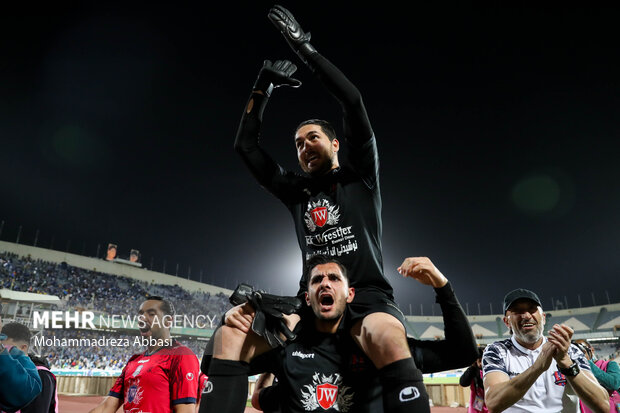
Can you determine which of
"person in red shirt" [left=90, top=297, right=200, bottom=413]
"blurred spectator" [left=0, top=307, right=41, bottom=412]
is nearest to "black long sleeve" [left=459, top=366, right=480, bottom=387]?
"person in red shirt" [left=90, top=297, right=200, bottom=413]

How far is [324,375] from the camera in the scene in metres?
2.54

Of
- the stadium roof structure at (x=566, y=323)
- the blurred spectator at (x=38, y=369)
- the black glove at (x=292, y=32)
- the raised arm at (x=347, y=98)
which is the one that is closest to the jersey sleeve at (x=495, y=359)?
the raised arm at (x=347, y=98)

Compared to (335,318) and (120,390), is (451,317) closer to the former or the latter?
(335,318)

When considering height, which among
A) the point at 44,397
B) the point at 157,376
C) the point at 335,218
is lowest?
the point at 44,397

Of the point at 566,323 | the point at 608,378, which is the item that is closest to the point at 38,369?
the point at 608,378

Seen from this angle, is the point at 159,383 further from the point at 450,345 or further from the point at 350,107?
the point at 350,107

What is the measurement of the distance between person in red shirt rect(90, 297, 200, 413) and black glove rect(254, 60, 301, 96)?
8.96 ft

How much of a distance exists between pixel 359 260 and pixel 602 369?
4.84 m

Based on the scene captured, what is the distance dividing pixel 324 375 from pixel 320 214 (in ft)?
3.54

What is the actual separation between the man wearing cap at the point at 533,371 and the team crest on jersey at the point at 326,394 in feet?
5.75

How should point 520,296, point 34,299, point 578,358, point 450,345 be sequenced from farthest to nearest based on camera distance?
point 34,299
point 520,296
point 578,358
point 450,345

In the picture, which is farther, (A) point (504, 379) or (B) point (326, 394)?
(A) point (504, 379)

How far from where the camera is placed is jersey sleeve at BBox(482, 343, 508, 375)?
12.8 ft

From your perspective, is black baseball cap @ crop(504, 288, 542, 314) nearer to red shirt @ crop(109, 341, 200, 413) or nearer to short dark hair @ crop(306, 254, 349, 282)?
short dark hair @ crop(306, 254, 349, 282)
